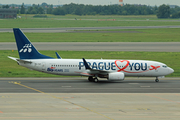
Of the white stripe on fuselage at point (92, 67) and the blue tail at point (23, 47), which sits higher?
the blue tail at point (23, 47)

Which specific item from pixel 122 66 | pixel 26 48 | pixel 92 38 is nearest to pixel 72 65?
pixel 26 48

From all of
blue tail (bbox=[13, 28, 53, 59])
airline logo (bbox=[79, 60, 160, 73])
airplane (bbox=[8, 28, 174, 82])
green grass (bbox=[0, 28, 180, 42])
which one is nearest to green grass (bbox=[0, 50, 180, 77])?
blue tail (bbox=[13, 28, 53, 59])

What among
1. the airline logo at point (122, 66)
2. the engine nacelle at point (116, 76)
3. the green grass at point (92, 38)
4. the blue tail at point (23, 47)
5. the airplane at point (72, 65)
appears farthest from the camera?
the green grass at point (92, 38)

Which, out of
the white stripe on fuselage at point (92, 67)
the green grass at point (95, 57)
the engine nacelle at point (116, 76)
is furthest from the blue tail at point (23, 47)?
the engine nacelle at point (116, 76)

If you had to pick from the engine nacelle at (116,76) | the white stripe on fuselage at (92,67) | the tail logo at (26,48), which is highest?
the tail logo at (26,48)

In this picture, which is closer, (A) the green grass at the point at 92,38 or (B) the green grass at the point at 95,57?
(B) the green grass at the point at 95,57

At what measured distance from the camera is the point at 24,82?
47.4m

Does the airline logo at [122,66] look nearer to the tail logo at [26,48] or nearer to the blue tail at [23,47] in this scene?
the blue tail at [23,47]

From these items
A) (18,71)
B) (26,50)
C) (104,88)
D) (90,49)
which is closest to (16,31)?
(26,50)
